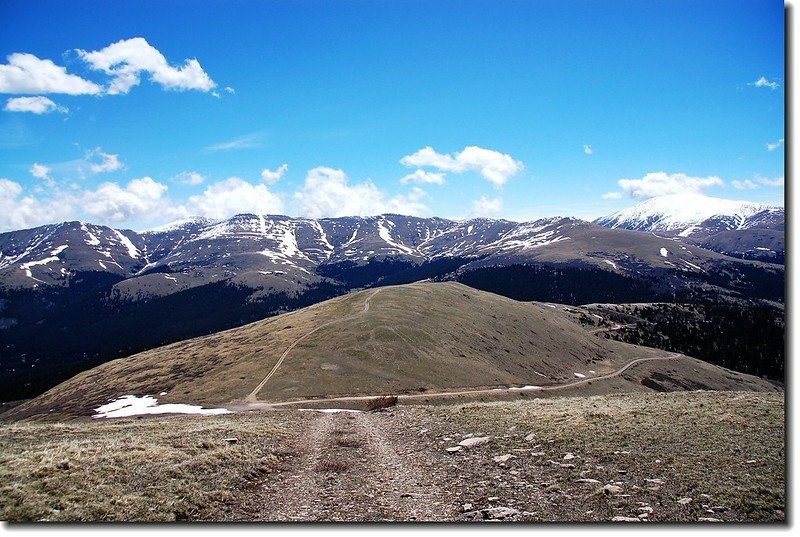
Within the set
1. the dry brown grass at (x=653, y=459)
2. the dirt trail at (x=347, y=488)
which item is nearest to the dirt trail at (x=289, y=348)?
the dirt trail at (x=347, y=488)

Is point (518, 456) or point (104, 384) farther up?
point (518, 456)

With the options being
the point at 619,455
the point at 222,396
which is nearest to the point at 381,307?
the point at 222,396

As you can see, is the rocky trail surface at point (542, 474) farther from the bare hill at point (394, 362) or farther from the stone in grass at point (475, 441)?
the bare hill at point (394, 362)

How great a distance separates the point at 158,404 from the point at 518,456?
60.9m

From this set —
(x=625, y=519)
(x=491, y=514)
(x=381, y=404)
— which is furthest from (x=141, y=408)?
(x=625, y=519)

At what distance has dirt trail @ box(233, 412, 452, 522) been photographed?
12.6m

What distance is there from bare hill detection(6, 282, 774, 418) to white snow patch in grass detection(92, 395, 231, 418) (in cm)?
251

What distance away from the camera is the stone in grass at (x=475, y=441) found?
21.5m

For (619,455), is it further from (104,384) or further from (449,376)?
(104,384)

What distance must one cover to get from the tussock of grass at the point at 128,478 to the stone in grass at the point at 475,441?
9.16 metres

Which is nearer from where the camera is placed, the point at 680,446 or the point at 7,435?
the point at 680,446

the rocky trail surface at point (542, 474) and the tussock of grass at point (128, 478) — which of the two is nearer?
the rocky trail surface at point (542, 474)

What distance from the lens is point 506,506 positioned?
12852mm

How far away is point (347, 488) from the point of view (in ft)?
49.3
